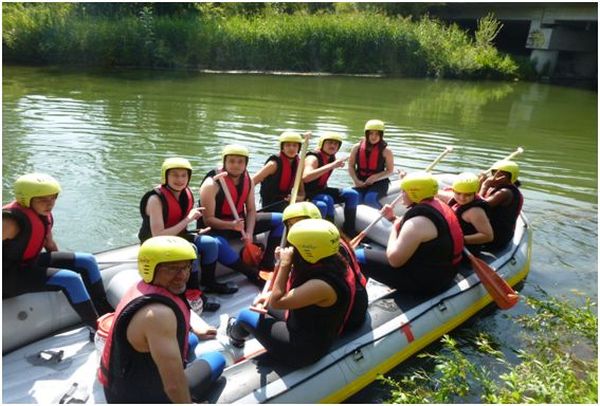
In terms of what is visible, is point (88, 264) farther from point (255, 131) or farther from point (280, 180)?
point (255, 131)

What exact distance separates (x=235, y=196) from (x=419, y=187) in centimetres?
172

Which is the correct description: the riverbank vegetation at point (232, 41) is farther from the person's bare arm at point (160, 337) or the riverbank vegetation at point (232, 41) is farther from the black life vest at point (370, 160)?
the person's bare arm at point (160, 337)

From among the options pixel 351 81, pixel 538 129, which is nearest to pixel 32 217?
pixel 538 129

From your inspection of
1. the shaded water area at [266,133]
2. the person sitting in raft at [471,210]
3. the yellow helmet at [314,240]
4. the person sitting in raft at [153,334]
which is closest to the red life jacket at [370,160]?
the person sitting in raft at [471,210]

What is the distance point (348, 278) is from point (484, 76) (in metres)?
23.3

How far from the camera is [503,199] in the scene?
213 inches

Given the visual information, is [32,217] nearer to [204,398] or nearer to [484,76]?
[204,398]

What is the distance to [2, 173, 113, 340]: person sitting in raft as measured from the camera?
3.52m

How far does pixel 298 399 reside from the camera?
341 centimetres

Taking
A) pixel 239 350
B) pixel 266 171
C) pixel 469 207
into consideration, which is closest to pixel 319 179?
pixel 266 171

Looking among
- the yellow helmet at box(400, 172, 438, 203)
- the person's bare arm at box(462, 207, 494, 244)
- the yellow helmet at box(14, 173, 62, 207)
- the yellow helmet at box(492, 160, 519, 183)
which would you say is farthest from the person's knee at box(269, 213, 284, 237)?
the yellow helmet at box(492, 160, 519, 183)

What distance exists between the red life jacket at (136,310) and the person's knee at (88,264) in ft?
4.55

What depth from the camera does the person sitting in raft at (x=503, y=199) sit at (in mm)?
5410

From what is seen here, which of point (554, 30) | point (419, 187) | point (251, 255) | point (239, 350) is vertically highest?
point (554, 30)
